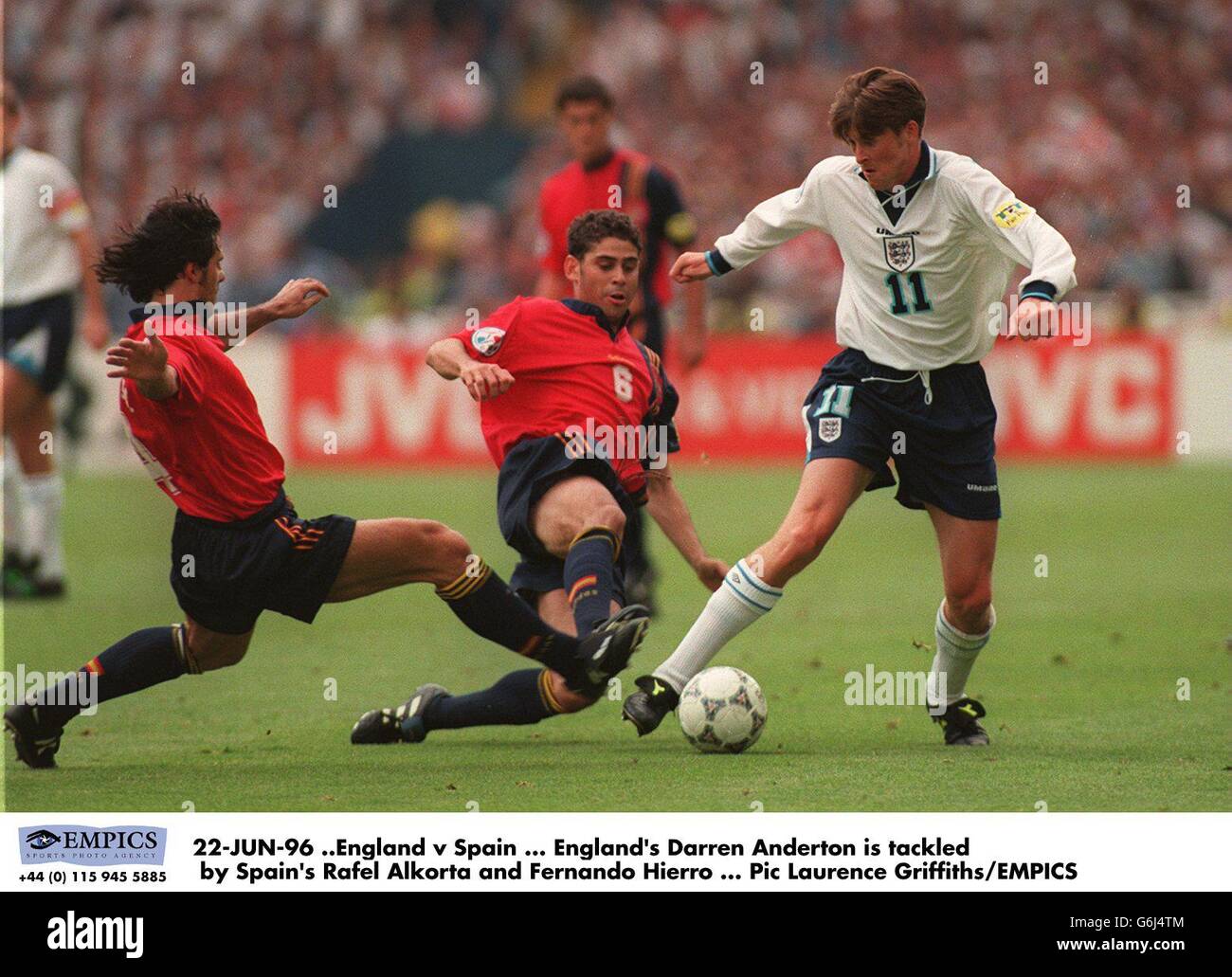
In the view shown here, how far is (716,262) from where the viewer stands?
5871 mm

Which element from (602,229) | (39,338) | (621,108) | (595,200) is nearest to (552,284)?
(595,200)

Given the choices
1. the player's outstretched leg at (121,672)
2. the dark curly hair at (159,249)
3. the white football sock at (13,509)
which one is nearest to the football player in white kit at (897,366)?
the player's outstretched leg at (121,672)

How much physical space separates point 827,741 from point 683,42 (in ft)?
65.7

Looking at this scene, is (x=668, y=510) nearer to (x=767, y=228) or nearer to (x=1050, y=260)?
(x=767, y=228)

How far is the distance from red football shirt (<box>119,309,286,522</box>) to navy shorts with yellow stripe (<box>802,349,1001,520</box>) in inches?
68.6

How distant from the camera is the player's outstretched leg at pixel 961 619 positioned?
569cm

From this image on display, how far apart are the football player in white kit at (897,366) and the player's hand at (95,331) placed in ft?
15.4

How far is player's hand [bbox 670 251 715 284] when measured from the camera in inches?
229

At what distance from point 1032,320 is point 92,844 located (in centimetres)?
283

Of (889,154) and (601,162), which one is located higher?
(601,162)

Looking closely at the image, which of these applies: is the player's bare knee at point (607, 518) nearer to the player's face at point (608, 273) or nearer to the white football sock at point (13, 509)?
the player's face at point (608, 273)

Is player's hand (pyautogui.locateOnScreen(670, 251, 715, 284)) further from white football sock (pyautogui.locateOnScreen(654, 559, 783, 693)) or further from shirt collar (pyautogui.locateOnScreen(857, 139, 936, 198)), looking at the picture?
white football sock (pyautogui.locateOnScreen(654, 559, 783, 693))

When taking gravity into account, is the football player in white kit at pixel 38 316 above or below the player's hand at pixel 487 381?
above

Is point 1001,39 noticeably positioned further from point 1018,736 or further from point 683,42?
point 1018,736
